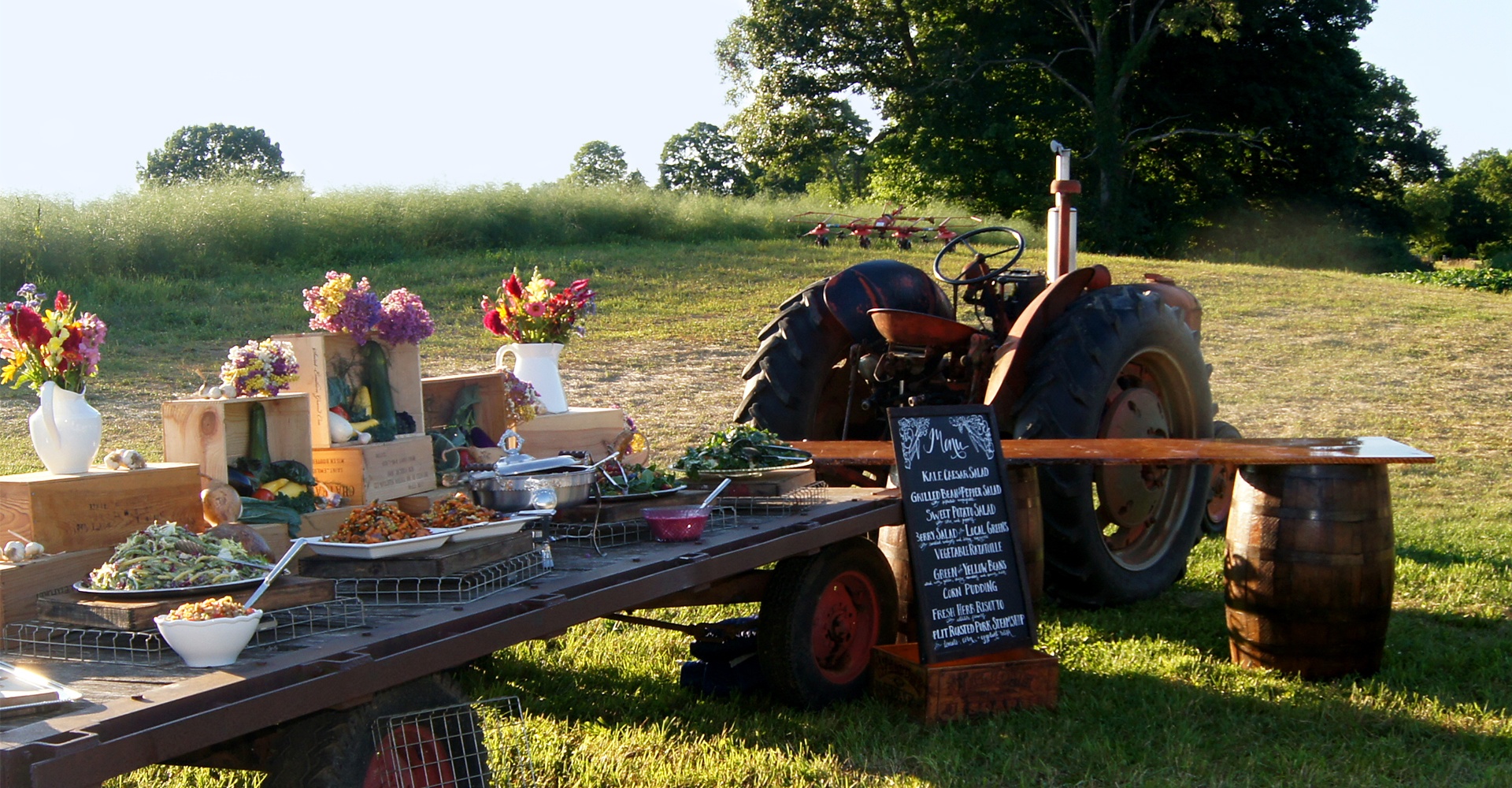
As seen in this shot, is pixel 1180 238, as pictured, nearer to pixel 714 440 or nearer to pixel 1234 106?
pixel 1234 106

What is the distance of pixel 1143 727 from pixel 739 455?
159 centimetres

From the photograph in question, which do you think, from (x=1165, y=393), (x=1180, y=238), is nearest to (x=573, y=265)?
(x=1165, y=393)

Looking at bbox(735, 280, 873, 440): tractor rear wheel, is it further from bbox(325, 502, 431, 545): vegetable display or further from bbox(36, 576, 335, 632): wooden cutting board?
bbox(36, 576, 335, 632): wooden cutting board

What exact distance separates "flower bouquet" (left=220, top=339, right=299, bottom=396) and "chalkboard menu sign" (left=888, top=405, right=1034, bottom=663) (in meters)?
1.91

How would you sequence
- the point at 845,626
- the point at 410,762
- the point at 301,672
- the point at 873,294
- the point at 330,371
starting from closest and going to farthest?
the point at 301,672, the point at 410,762, the point at 330,371, the point at 845,626, the point at 873,294

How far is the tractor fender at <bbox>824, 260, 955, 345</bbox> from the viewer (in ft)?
19.3

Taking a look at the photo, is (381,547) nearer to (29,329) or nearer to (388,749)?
(388,749)

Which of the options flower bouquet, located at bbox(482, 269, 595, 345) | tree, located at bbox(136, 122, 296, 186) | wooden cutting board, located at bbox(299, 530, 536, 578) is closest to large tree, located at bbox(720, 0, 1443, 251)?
flower bouquet, located at bbox(482, 269, 595, 345)

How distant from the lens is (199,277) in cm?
1612

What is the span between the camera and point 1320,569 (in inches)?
171

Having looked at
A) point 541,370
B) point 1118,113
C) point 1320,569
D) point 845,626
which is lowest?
point 845,626

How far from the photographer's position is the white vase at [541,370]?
16.2 ft

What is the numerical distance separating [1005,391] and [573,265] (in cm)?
1312

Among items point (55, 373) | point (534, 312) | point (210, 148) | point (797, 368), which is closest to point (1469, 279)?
point (797, 368)
